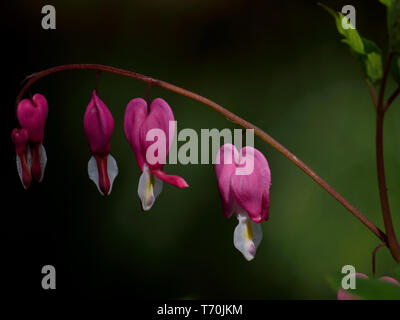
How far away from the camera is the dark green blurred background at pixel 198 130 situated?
2479 millimetres

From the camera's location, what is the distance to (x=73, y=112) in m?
2.76

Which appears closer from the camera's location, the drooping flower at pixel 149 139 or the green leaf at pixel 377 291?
the green leaf at pixel 377 291

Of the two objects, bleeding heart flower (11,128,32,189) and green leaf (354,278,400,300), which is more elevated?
bleeding heart flower (11,128,32,189)

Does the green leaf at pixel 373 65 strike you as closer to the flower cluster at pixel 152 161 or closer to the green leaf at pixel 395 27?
the green leaf at pixel 395 27

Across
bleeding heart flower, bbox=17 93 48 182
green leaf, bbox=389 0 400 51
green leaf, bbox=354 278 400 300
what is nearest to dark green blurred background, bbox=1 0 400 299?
bleeding heart flower, bbox=17 93 48 182

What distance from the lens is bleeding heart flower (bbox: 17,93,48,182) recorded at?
1.03 m

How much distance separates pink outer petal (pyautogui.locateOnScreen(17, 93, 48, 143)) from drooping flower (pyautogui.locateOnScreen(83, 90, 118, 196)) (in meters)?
0.11

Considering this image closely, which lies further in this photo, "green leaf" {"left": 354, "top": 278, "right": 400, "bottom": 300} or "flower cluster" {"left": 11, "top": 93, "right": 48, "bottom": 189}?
"flower cluster" {"left": 11, "top": 93, "right": 48, "bottom": 189}

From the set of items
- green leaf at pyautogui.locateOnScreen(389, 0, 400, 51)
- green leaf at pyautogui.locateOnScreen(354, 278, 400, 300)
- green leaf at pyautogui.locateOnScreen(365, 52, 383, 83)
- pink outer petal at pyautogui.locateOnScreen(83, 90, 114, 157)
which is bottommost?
green leaf at pyautogui.locateOnScreen(354, 278, 400, 300)

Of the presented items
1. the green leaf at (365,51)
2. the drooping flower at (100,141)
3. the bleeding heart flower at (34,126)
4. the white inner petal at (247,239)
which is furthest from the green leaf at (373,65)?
the bleeding heart flower at (34,126)

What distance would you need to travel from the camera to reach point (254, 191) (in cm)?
94

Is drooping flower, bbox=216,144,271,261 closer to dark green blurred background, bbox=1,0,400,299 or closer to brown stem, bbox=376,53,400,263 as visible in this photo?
brown stem, bbox=376,53,400,263

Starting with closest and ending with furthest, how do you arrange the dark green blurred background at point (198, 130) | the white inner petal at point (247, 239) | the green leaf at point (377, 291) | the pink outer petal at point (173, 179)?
the green leaf at point (377, 291) → the pink outer petal at point (173, 179) → the white inner petal at point (247, 239) → the dark green blurred background at point (198, 130)
